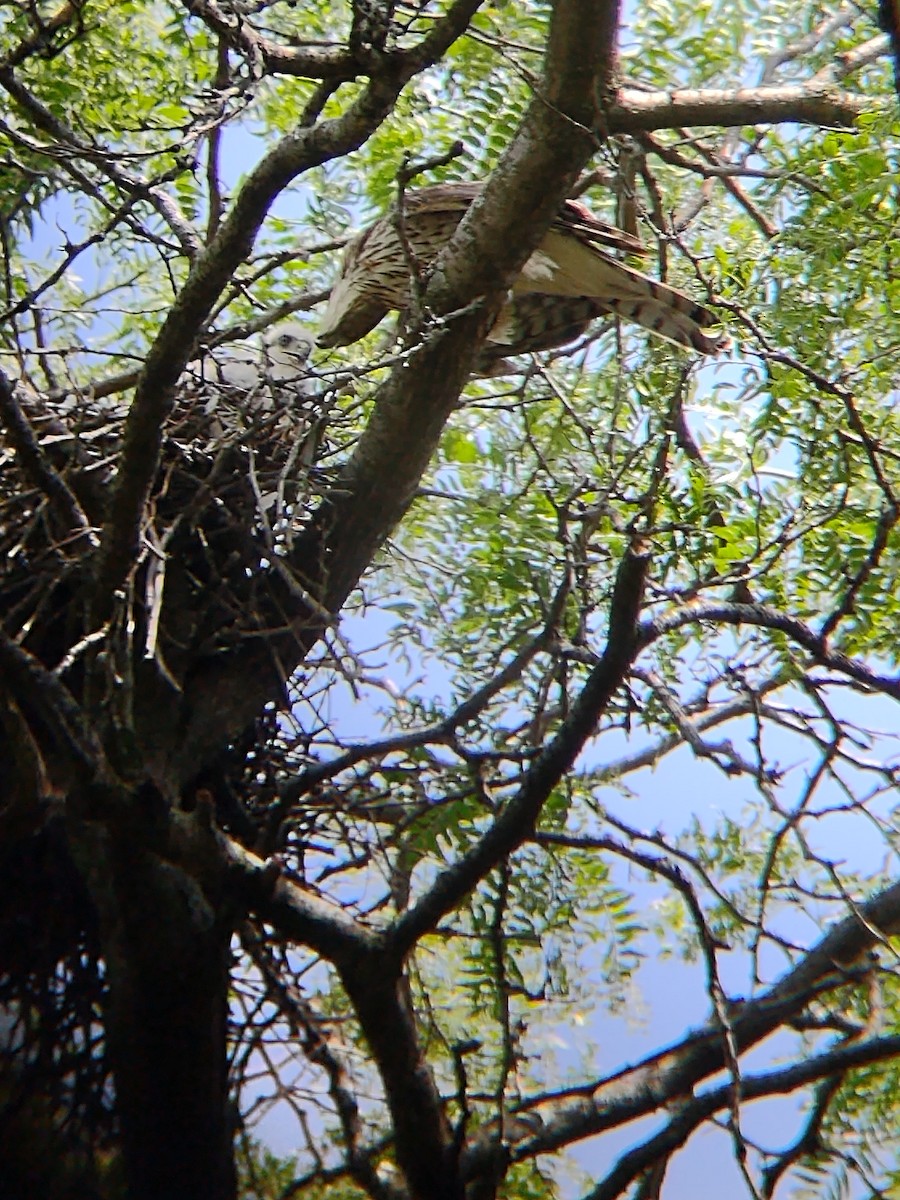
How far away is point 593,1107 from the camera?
229 cm

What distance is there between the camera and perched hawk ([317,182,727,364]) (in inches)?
116

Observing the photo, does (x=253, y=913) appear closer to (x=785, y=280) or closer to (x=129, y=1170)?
(x=129, y=1170)

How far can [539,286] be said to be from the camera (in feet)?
10.5

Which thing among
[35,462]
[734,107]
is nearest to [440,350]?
[35,462]

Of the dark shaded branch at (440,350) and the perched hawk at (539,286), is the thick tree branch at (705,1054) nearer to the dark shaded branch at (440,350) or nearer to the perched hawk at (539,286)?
the dark shaded branch at (440,350)

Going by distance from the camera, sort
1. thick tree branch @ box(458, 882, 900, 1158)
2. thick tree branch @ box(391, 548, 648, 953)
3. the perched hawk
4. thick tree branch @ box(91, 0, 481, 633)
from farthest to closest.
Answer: the perched hawk
thick tree branch @ box(458, 882, 900, 1158)
thick tree branch @ box(391, 548, 648, 953)
thick tree branch @ box(91, 0, 481, 633)

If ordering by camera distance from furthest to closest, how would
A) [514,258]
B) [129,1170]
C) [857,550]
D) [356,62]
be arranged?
[857,550] → [514,258] → [129,1170] → [356,62]

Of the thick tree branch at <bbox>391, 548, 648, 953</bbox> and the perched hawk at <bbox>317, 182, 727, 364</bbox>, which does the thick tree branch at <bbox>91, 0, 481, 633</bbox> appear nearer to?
the thick tree branch at <bbox>391, 548, 648, 953</bbox>

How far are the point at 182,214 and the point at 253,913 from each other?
6.68ft

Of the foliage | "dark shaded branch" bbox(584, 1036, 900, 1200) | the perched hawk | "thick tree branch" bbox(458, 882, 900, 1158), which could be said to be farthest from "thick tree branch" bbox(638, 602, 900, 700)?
the perched hawk

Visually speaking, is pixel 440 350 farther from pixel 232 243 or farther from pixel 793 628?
pixel 793 628

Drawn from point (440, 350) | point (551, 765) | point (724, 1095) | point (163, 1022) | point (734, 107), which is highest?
point (734, 107)

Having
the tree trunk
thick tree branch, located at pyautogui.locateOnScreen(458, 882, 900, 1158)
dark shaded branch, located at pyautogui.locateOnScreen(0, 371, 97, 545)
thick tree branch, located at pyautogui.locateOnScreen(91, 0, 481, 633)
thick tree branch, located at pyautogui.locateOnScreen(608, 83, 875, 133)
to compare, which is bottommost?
the tree trunk

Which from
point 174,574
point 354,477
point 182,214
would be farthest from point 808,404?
point 182,214
